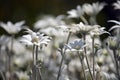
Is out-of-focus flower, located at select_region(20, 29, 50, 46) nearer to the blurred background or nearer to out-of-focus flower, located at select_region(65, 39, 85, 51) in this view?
out-of-focus flower, located at select_region(65, 39, 85, 51)

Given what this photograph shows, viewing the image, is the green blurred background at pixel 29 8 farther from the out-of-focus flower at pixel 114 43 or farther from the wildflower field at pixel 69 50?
the out-of-focus flower at pixel 114 43

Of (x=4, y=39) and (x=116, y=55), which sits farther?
(x=4, y=39)

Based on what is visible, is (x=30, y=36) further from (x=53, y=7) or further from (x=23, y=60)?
(x=53, y=7)

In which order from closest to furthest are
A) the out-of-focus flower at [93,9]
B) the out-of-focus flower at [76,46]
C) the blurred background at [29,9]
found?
the out-of-focus flower at [76,46] → the out-of-focus flower at [93,9] → the blurred background at [29,9]

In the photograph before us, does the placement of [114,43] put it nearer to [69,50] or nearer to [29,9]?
[69,50]

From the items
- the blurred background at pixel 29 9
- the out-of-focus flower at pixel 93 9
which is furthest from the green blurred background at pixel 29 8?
the out-of-focus flower at pixel 93 9

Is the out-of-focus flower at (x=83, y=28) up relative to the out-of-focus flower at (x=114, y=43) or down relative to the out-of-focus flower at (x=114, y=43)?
up

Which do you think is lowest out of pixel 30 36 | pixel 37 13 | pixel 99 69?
pixel 99 69

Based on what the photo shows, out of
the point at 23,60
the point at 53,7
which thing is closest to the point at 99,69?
the point at 23,60
